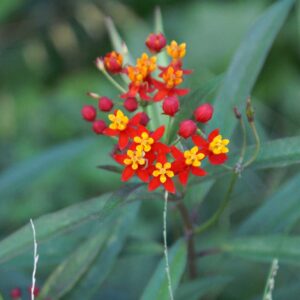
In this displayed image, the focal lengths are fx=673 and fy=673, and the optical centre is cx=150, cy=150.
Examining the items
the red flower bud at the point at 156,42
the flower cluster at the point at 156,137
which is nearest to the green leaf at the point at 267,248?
the flower cluster at the point at 156,137

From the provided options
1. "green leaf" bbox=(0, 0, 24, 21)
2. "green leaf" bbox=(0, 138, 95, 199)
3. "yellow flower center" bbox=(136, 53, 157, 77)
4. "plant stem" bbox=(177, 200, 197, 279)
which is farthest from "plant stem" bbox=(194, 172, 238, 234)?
"green leaf" bbox=(0, 0, 24, 21)

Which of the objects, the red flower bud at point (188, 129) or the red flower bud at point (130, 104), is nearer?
the red flower bud at point (188, 129)

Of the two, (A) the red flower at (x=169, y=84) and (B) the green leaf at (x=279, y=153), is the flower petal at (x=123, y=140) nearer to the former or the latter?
(A) the red flower at (x=169, y=84)

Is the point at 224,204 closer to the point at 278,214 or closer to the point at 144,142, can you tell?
the point at 144,142

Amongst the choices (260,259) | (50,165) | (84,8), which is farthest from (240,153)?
(84,8)

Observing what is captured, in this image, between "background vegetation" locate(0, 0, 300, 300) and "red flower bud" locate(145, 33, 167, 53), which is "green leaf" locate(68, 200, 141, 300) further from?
"red flower bud" locate(145, 33, 167, 53)

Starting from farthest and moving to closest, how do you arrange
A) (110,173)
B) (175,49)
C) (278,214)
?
(110,173) < (278,214) < (175,49)

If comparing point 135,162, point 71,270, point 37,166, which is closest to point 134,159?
point 135,162
